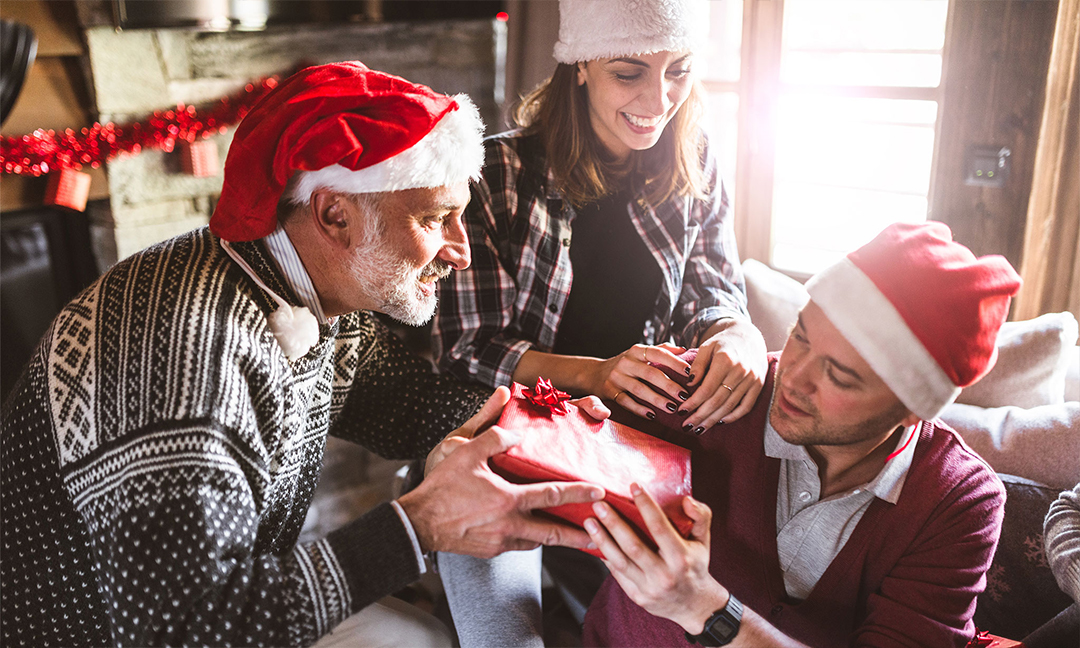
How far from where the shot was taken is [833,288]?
1.06 metres

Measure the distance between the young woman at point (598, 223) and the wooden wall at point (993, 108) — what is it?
0.71m

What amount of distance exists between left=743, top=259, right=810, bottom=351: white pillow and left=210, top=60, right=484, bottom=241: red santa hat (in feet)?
3.47

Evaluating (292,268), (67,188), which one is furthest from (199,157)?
(292,268)

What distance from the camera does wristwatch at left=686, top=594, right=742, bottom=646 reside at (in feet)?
3.35

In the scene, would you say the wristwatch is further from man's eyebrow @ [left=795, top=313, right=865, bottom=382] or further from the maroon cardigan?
man's eyebrow @ [left=795, top=313, right=865, bottom=382]

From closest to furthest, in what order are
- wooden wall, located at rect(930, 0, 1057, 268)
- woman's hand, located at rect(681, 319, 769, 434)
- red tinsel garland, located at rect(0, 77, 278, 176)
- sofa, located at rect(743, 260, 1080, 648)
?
woman's hand, located at rect(681, 319, 769, 434), sofa, located at rect(743, 260, 1080, 648), wooden wall, located at rect(930, 0, 1057, 268), red tinsel garland, located at rect(0, 77, 278, 176)

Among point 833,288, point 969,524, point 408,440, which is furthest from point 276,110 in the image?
point 969,524

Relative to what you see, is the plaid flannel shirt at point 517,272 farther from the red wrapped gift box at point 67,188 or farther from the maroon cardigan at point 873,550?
the red wrapped gift box at point 67,188

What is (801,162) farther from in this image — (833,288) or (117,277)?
(117,277)

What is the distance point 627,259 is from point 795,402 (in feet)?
2.19

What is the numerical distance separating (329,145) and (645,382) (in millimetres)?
662

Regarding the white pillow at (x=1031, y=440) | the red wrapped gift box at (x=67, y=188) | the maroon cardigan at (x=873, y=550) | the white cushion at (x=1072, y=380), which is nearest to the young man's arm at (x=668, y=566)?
the maroon cardigan at (x=873, y=550)

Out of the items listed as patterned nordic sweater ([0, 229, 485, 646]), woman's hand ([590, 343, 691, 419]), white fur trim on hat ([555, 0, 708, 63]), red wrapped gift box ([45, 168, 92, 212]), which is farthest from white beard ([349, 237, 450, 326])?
red wrapped gift box ([45, 168, 92, 212])

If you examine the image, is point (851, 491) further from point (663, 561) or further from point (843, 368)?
point (663, 561)
